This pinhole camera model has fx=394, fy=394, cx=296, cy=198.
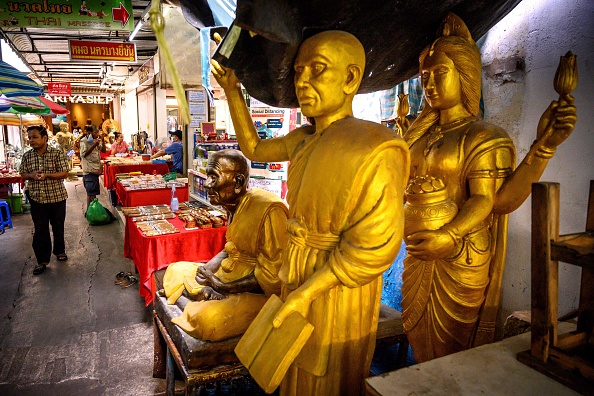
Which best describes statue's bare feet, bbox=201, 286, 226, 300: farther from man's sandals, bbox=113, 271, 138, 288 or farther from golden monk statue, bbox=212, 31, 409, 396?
man's sandals, bbox=113, 271, 138, 288

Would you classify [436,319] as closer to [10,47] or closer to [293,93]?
[293,93]

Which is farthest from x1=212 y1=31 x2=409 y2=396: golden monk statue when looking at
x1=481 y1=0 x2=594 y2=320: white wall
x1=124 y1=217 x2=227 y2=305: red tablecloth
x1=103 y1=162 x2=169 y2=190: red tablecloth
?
x1=103 y1=162 x2=169 y2=190: red tablecloth

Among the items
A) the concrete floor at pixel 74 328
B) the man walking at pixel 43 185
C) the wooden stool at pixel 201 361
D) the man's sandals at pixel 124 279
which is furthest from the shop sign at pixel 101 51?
the wooden stool at pixel 201 361

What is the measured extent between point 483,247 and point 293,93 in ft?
3.95

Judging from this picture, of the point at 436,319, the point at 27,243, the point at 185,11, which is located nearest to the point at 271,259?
the point at 436,319

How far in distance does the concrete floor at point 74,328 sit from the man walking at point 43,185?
44cm

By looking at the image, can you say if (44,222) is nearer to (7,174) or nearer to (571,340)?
(7,174)

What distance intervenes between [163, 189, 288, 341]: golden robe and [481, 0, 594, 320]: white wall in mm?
1573

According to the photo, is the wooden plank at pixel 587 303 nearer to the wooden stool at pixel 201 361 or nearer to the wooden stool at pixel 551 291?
the wooden stool at pixel 551 291

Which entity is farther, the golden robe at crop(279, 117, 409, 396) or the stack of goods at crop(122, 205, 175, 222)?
the stack of goods at crop(122, 205, 175, 222)

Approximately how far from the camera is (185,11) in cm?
180

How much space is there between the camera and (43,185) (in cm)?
568

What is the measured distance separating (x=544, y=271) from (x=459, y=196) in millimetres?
721

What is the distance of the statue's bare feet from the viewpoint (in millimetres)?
2624
